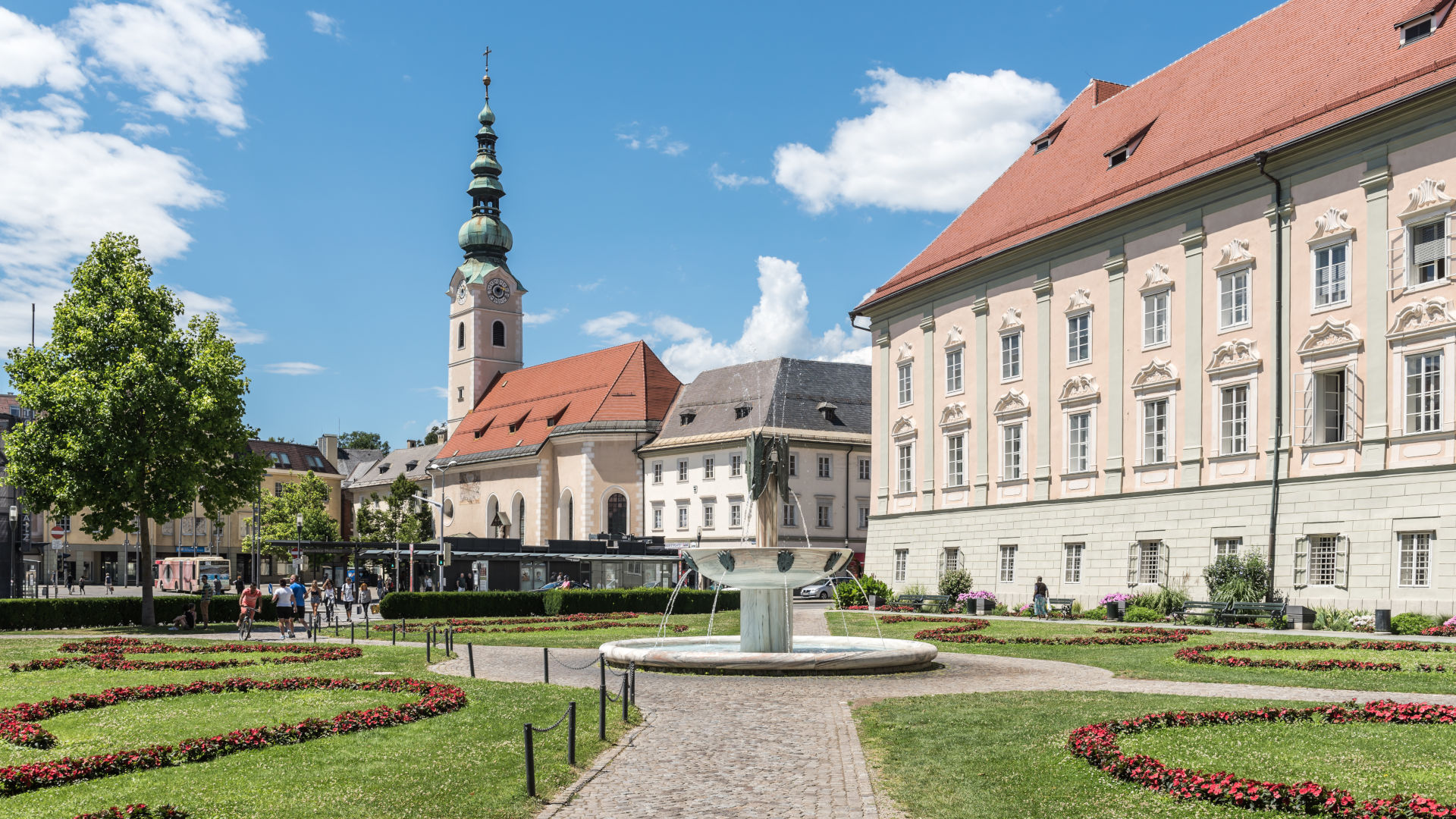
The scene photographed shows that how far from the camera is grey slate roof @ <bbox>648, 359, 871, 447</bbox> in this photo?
78.8 metres

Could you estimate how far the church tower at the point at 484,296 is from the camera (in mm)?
107500

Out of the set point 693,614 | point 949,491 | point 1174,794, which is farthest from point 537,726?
point 949,491

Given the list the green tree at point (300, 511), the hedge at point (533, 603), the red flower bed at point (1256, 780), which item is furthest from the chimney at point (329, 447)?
the red flower bed at point (1256, 780)

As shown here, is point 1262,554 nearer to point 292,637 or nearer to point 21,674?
point 292,637

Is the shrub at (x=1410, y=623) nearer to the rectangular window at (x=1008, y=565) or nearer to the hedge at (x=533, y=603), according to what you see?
the rectangular window at (x=1008, y=565)

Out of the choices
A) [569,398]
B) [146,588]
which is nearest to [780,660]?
[146,588]

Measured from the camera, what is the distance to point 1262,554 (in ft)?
114

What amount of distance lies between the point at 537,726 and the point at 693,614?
107 feet

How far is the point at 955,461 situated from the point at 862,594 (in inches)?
250

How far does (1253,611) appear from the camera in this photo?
33781 millimetres

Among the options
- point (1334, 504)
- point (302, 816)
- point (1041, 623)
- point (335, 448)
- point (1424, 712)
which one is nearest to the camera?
point (302, 816)

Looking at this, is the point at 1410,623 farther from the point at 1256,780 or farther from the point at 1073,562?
the point at 1256,780

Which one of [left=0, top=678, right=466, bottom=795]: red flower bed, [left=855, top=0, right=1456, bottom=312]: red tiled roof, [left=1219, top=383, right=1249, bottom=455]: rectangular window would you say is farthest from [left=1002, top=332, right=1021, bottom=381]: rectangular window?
[left=0, top=678, right=466, bottom=795]: red flower bed

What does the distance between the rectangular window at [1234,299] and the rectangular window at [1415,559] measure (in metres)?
7.92
